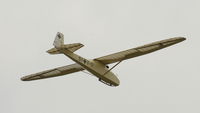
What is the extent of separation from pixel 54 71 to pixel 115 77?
19.9 ft

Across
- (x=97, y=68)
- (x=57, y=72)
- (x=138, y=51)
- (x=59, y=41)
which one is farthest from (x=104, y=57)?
(x=57, y=72)

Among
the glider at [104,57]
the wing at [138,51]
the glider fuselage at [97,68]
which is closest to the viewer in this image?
the wing at [138,51]

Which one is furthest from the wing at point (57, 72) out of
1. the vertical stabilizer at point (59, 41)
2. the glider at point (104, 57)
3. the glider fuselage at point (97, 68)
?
the vertical stabilizer at point (59, 41)

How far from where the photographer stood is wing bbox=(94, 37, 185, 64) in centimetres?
5972

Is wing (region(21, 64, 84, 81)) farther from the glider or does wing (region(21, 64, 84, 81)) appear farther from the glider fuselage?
the glider fuselage

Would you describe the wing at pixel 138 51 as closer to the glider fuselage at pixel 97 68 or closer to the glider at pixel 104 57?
the glider at pixel 104 57

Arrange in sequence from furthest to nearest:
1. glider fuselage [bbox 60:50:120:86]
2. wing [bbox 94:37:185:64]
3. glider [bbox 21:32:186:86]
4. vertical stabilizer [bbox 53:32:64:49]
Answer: vertical stabilizer [bbox 53:32:64:49] → glider fuselage [bbox 60:50:120:86] → glider [bbox 21:32:186:86] → wing [bbox 94:37:185:64]

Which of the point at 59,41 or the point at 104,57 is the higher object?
the point at 59,41

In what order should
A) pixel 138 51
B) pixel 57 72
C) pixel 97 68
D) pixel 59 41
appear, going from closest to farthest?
pixel 138 51 < pixel 97 68 < pixel 59 41 < pixel 57 72

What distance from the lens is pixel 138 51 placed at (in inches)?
2387

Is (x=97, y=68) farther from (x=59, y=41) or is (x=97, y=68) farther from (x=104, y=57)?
(x=59, y=41)

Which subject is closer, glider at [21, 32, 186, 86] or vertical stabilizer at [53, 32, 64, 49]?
glider at [21, 32, 186, 86]

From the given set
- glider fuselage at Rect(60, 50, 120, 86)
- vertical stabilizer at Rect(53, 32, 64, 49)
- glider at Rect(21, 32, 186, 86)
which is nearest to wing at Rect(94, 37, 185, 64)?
glider at Rect(21, 32, 186, 86)

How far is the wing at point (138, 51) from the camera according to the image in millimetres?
59719
